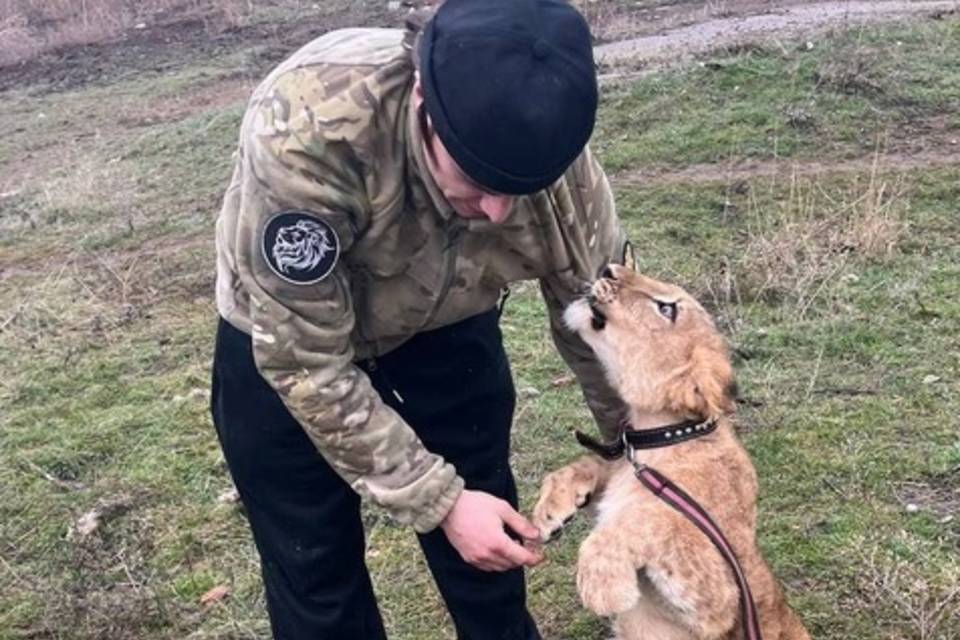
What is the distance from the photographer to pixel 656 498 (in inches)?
111

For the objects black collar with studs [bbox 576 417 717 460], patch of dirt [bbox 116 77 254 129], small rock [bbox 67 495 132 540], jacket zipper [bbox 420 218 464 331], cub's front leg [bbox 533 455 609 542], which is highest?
jacket zipper [bbox 420 218 464 331]

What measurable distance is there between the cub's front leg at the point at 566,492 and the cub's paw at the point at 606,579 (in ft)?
0.43

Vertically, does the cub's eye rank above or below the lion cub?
above

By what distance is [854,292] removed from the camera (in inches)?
229

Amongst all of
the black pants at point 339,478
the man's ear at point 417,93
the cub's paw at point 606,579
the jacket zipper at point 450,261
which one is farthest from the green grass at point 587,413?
the man's ear at point 417,93

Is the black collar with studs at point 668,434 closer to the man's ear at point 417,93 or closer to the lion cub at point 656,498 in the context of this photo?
the lion cub at point 656,498

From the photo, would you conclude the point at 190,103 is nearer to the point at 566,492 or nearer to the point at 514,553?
the point at 566,492

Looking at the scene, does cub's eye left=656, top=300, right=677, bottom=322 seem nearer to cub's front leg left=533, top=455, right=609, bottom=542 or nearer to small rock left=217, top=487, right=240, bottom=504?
cub's front leg left=533, top=455, right=609, bottom=542

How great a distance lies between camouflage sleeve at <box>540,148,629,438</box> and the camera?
8.98 ft

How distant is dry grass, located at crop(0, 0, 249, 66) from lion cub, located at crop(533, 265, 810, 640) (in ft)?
51.2

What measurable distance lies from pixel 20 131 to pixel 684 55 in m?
7.54

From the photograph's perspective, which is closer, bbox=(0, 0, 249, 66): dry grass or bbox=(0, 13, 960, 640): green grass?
bbox=(0, 13, 960, 640): green grass

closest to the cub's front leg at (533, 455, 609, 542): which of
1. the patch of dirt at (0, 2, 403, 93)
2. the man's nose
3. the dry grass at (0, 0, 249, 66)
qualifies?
the man's nose

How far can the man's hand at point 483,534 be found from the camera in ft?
8.29
